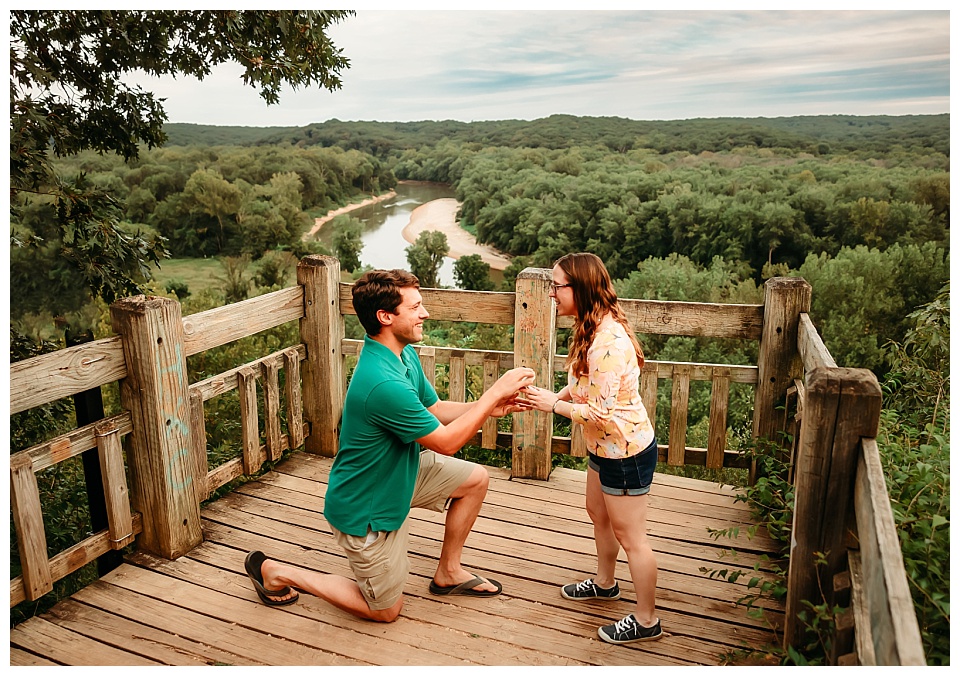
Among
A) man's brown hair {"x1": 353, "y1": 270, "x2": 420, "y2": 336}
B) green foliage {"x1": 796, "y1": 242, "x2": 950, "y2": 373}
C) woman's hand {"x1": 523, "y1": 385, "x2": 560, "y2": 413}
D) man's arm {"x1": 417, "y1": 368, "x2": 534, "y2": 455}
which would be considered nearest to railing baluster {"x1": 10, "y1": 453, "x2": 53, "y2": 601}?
man's brown hair {"x1": 353, "y1": 270, "x2": 420, "y2": 336}

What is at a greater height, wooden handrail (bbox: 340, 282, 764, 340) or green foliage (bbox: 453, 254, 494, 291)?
wooden handrail (bbox: 340, 282, 764, 340)

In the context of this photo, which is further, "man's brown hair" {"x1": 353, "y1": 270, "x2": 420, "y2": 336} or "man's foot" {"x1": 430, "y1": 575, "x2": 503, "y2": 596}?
"man's foot" {"x1": 430, "y1": 575, "x2": 503, "y2": 596}

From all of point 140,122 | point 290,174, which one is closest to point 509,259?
point 290,174

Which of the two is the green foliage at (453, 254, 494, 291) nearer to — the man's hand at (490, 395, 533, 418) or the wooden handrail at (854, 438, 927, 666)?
the man's hand at (490, 395, 533, 418)

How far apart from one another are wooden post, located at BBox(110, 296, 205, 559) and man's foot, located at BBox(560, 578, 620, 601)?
184 centimetres

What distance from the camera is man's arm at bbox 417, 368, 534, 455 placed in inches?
101

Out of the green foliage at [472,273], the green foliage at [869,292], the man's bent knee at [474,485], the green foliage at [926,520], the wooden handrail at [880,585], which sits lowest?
the green foliage at [869,292]

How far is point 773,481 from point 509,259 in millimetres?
27755

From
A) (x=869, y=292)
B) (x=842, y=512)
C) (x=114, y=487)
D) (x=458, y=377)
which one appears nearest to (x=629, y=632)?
(x=842, y=512)

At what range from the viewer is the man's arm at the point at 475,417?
8.45ft

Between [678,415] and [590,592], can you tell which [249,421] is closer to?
Result: [590,592]

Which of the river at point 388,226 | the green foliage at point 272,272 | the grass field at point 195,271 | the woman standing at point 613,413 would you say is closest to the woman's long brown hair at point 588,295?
the woman standing at point 613,413

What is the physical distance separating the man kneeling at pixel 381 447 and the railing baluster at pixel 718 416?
1.48 m

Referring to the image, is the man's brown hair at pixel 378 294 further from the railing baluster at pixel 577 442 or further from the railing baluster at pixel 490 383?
the railing baluster at pixel 577 442
